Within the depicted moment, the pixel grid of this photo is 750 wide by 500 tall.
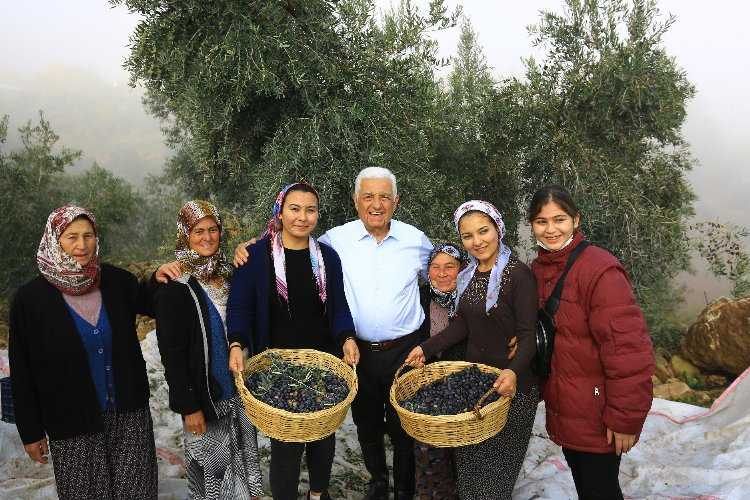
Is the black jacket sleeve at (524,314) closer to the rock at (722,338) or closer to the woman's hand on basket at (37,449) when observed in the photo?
the woman's hand on basket at (37,449)

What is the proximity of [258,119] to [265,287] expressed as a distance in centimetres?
478

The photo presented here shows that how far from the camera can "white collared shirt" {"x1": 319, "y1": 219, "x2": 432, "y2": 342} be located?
350 cm

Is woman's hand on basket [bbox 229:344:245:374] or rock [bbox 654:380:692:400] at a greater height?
woman's hand on basket [bbox 229:344:245:374]

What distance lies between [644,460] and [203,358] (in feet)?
14.6

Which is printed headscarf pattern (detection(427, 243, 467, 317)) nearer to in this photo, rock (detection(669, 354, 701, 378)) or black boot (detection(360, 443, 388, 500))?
black boot (detection(360, 443, 388, 500))

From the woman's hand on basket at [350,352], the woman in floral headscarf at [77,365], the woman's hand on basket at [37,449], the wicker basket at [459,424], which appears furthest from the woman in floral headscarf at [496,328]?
the woman's hand on basket at [37,449]

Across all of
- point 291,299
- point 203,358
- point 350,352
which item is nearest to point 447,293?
point 350,352

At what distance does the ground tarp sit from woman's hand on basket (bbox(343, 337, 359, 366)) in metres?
1.81

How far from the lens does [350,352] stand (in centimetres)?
319

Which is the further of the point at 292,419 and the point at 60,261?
the point at 60,261

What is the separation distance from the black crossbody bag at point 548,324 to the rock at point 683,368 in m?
10.1

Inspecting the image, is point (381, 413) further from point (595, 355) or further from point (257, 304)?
point (595, 355)

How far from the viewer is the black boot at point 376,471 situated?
153 inches

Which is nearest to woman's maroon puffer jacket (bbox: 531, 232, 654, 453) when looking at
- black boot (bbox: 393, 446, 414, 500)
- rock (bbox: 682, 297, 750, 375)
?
black boot (bbox: 393, 446, 414, 500)
